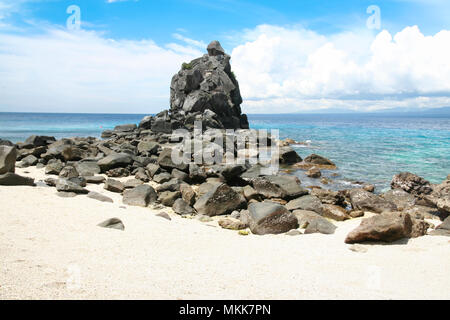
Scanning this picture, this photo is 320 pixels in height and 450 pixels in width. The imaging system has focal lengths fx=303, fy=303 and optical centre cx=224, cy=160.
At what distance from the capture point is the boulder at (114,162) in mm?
16547

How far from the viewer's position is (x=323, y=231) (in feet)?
29.1

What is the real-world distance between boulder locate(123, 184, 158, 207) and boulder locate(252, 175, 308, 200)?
4.86m

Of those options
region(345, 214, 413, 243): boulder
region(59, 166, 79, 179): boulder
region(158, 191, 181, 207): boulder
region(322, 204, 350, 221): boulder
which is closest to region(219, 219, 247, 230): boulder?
region(158, 191, 181, 207): boulder

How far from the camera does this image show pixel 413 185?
15867 millimetres

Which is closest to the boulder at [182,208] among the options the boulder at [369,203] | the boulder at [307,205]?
the boulder at [307,205]

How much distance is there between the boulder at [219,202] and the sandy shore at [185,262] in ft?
7.42

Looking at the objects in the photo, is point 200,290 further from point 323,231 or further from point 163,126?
point 163,126

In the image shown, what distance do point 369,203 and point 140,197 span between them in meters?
9.35

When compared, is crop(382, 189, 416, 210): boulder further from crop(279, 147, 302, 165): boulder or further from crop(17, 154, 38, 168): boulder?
crop(17, 154, 38, 168): boulder

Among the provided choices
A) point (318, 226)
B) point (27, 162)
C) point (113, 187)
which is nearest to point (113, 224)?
point (113, 187)

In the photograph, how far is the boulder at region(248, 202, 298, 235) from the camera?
9102mm

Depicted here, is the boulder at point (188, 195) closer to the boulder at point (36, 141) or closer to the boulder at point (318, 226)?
the boulder at point (318, 226)
